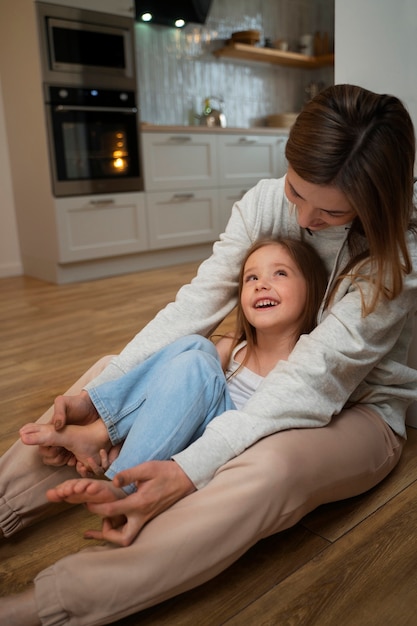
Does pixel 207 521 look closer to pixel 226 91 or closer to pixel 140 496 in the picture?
pixel 140 496

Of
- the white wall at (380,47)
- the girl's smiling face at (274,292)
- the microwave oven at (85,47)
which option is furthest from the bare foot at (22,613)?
the microwave oven at (85,47)

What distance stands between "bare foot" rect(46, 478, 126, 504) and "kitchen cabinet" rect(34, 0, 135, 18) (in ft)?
9.56

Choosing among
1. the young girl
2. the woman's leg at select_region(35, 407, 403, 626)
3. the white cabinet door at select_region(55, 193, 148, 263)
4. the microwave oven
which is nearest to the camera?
the woman's leg at select_region(35, 407, 403, 626)

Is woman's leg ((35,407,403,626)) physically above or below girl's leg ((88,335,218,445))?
Result: below

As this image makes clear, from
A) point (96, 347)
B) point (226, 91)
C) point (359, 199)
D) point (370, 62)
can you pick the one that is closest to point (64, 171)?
point (96, 347)

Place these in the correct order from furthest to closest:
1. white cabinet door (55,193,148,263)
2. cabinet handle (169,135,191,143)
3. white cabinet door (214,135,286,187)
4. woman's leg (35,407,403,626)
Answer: white cabinet door (214,135,286,187), cabinet handle (169,135,191,143), white cabinet door (55,193,148,263), woman's leg (35,407,403,626)

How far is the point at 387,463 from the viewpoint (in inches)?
40.8

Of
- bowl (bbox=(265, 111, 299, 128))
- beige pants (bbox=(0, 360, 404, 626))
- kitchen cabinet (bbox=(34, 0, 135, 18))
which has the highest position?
kitchen cabinet (bbox=(34, 0, 135, 18))

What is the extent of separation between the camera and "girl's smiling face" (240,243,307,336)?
1.09 metres

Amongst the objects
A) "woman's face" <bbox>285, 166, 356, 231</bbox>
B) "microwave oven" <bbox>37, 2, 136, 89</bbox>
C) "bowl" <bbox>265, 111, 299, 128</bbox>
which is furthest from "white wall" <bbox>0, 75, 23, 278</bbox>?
"woman's face" <bbox>285, 166, 356, 231</bbox>

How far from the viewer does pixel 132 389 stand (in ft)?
3.41

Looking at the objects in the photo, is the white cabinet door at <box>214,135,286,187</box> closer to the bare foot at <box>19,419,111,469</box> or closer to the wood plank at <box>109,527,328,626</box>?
the bare foot at <box>19,419,111,469</box>

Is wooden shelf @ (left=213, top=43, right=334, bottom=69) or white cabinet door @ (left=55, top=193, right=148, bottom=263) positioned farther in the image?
wooden shelf @ (left=213, top=43, right=334, bottom=69)

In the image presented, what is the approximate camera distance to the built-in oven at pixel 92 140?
3109 mm
